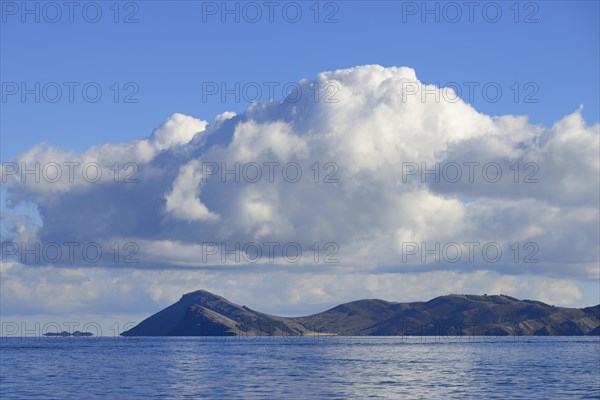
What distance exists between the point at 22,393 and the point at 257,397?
40521 mm

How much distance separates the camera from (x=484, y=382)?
162 metres

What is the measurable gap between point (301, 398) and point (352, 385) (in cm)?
2608

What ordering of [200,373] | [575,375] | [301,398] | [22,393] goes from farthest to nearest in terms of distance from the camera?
1. [200,373]
2. [575,375]
3. [22,393]
4. [301,398]

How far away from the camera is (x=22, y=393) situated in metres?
143

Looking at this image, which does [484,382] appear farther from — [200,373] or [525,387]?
[200,373]

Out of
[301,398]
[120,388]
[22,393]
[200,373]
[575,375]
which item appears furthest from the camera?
[200,373]

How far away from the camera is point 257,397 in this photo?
132375 mm

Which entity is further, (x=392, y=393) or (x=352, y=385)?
(x=352, y=385)

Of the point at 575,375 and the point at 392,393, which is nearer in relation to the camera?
the point at 392,393

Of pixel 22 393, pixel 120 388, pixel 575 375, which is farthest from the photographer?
pixel 575 375

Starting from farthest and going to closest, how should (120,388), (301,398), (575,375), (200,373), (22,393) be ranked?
(200,373), (575,375), (120,388), (22,393), (301,398)

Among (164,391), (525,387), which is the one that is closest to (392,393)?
(525,387)

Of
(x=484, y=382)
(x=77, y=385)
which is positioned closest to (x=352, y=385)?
(x=484, y=382)

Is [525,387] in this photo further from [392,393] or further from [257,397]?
[257,397]
